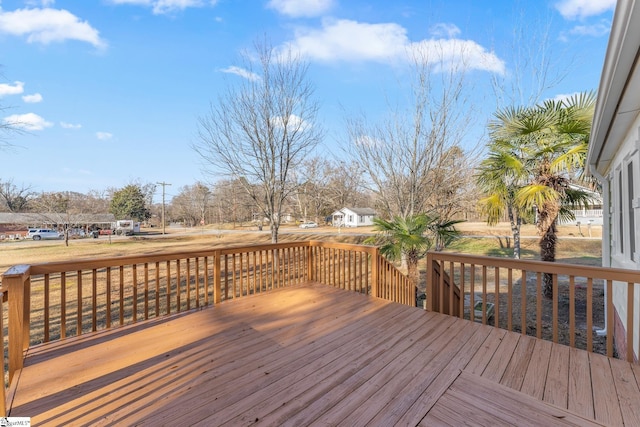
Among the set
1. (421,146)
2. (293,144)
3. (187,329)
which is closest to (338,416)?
(187,329)

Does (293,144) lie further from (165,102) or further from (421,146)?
(165,102)

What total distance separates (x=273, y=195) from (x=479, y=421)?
6.98 metres

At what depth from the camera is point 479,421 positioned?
1583mm

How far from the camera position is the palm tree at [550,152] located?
5258 mm

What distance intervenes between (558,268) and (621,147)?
7.03 ft

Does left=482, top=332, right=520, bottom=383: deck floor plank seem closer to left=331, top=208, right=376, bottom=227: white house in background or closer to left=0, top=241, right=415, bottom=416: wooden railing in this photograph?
left=0, top=241, right=415, bottom=416: wooden railing

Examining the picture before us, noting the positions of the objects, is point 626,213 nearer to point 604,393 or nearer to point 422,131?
point 604,393

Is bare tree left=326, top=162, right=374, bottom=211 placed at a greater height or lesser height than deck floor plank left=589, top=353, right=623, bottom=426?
greater

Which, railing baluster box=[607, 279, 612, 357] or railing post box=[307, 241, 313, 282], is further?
railing post box=[307, 241, 313, 282]

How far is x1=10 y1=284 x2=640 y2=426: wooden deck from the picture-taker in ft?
5.43

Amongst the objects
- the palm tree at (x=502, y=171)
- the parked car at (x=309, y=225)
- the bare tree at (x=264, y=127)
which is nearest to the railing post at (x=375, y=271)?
the palm tree at (x=502, y=171)

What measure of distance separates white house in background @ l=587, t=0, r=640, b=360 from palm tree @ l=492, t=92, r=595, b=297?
3.49 ft

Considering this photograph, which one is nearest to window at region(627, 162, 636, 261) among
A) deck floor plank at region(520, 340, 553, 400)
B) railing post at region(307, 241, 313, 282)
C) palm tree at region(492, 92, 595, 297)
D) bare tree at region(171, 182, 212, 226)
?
Answer: deck floor plank at region(520, 340, 553, 400)

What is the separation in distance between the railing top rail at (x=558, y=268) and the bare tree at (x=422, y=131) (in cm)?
363
